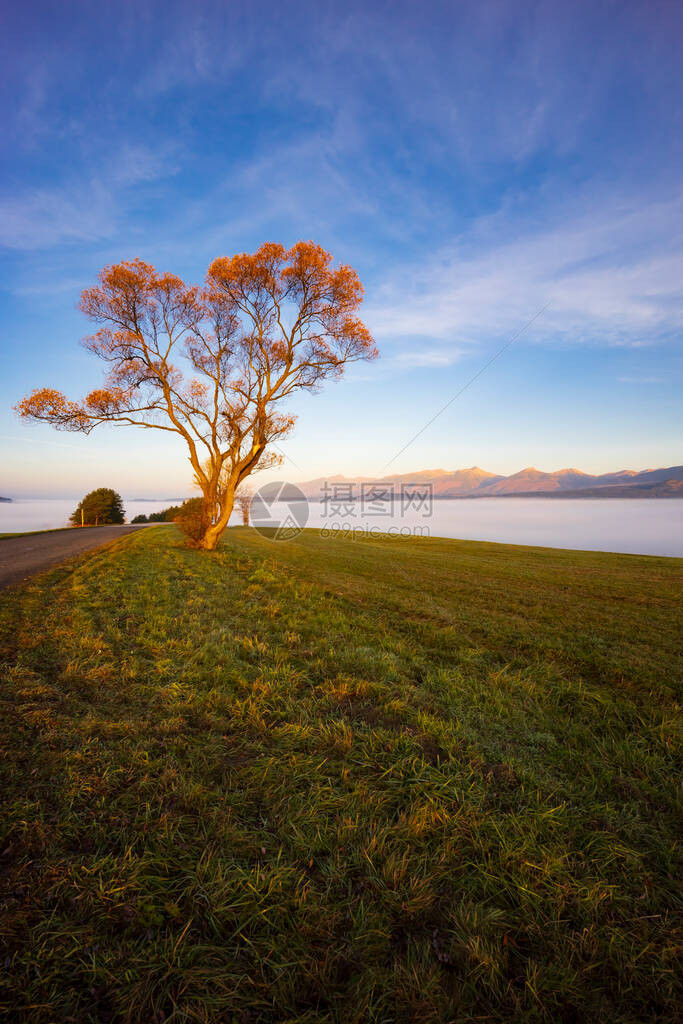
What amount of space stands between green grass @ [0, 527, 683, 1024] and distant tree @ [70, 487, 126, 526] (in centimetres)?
4654

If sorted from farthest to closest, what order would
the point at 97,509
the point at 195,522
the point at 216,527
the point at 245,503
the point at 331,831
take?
the point at 245,503
the point at 97,509
the point at 195,522
the point at 216,527
the point at 331,831

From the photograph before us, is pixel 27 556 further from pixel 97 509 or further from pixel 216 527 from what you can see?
pixel 97 509

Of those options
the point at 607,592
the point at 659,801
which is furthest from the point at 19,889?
the point at 607,592

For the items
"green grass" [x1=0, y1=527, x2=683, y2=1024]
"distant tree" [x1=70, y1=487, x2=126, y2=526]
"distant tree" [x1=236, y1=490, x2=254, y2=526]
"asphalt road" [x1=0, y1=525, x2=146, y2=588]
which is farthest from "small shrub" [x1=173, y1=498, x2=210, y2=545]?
"distant tree" [x1=70, y1=487, x2=126, y2=526]

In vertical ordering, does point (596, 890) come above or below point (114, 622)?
below

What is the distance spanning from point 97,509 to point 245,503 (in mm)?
17913

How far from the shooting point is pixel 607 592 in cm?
1012

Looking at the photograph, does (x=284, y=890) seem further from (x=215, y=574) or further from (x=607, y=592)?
(x=607, y=592)

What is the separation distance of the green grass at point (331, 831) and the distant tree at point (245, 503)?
39.7 m

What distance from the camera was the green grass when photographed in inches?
63.0

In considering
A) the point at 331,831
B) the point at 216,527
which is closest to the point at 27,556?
the point at 216,527

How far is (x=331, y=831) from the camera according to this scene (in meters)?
2.36

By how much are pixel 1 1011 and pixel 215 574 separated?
9062mm

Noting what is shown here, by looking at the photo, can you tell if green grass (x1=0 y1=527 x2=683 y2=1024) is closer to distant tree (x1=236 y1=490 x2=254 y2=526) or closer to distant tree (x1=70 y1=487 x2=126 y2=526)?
distant tree (x1=236 y1=490 x2=254 y2=526)
